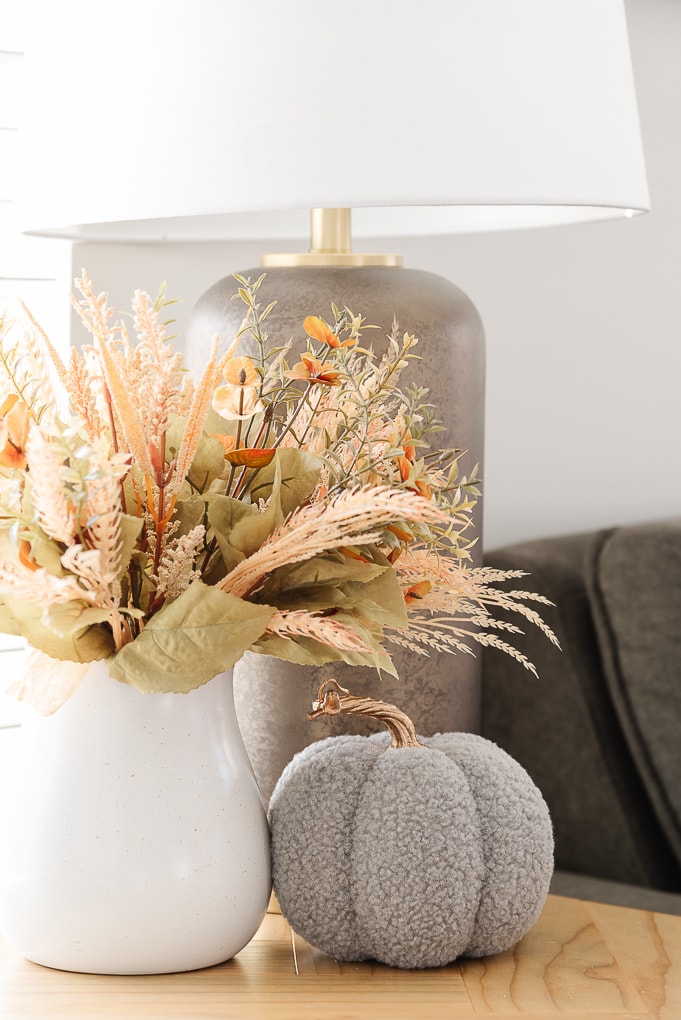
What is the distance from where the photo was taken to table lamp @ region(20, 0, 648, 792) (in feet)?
2.32

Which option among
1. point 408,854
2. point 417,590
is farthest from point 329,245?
point 408,854

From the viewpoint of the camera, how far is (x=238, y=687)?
3.03ft

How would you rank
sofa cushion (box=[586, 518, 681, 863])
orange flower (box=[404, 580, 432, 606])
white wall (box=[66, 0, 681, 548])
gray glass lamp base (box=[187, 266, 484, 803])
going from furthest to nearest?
white wall (box=[66, 0, 681, 548]) → sofa cushion (box=[586, 518, 681, 863]) → gray glass lamp base (box=[187, 266, 484, 803]) → orange flower (box=[404, 580, 432, 606])

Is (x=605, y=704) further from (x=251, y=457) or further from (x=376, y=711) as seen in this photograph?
(x=251, y=457)

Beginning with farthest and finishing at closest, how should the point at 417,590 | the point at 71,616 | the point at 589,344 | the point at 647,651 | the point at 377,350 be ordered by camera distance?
the point at 589,344, the point at 647,651, the point at 377,350, the point at 417,590, the point at 71,616

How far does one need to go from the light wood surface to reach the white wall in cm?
67


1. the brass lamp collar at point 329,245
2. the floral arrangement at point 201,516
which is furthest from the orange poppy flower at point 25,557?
the brass lamp collar at point 329,245

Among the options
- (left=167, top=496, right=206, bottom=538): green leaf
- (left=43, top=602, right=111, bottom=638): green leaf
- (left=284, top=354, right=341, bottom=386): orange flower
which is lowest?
(left=43, top=602, right=111, bottom=638): green leaf

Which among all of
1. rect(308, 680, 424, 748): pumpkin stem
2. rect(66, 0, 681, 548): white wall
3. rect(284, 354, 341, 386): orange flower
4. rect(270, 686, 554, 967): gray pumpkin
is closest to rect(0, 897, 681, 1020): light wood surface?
rect(270, 686, 554, 967): gray pumpkin

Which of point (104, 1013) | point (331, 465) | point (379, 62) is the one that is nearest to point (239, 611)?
point (331, 465)

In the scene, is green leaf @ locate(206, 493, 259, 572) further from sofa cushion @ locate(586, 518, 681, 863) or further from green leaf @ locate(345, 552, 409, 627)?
sofa cushion @ locate(586, 518, 681, 863)

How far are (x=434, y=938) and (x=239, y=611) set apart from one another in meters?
0.24

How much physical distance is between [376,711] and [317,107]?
1.22ft

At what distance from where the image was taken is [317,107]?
707 mm
